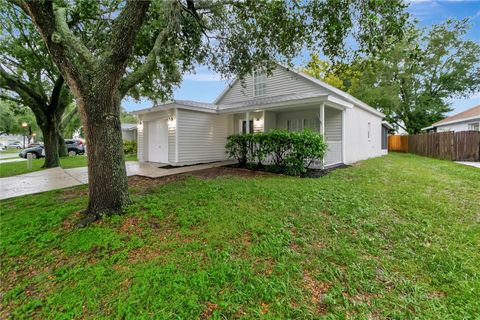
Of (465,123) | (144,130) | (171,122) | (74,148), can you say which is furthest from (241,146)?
(74,148)

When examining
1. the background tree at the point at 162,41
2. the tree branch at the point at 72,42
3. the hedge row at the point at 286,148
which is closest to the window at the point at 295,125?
the hedge row at the point at 286,148

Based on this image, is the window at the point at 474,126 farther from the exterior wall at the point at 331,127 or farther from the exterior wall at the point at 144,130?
the exterior wall at the point at 144,130

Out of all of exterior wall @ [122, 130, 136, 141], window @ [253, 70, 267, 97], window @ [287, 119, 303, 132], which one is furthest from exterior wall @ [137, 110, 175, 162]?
exterior wall @ [122, 130, 136, 141]

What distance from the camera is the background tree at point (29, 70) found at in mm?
10555


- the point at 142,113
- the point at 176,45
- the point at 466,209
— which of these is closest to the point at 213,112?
the point at 142,113

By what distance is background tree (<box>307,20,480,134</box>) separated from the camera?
22.5 m

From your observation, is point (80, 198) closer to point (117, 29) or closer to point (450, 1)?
point (117, 29)

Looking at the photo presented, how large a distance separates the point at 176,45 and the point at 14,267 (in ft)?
22.9

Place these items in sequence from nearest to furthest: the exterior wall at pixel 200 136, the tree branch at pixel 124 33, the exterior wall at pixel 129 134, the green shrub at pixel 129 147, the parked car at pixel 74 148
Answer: the tree branch at pixel 124 33 < the exterior wall at pixel 200 136 < the green shrub at pixel 129 147 < the parked car at pixel 74 148 < the exterior wall at pixel 129 134

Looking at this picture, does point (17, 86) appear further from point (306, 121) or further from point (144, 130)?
point (306, 121)

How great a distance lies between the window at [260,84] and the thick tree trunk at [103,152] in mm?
9749

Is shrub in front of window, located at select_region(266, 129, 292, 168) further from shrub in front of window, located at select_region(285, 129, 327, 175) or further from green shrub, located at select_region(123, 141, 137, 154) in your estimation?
green shrub, located at select_region(123, 141, 137, 154)

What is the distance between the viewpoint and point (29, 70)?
1250 centimetres

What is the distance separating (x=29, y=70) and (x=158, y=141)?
27.0 ft
